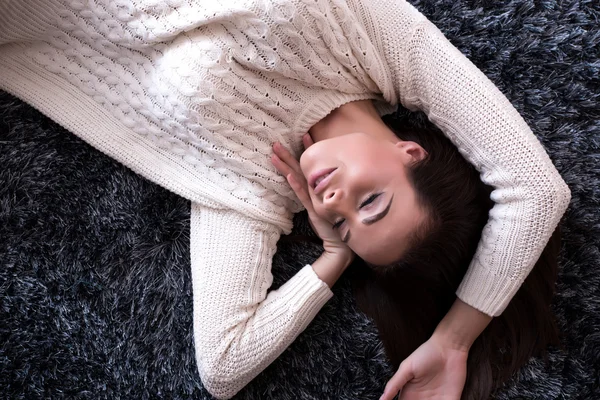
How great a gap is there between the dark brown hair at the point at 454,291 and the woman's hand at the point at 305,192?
8 cm

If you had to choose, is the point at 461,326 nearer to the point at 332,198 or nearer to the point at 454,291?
the point at 454,291

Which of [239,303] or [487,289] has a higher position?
[487,289]

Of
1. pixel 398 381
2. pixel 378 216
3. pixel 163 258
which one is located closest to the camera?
pixel 378 216

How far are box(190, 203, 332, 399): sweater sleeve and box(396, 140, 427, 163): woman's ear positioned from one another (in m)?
0.34

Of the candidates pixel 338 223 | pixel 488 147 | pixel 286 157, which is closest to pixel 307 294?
pixel 338 223

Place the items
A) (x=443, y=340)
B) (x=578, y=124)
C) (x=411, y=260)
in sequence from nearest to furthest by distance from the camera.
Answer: (x=411, y=260) → (x=443, y=340) → (x=578, y=124)

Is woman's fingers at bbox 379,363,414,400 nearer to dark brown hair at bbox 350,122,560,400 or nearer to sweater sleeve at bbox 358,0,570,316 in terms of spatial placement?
dark brown hair at bbox 350,122,560,400

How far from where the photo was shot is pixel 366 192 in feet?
3.27

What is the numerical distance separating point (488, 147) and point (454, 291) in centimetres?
32

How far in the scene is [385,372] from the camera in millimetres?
1247

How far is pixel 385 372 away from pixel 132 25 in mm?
949

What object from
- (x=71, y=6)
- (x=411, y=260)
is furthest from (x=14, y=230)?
(x=411, y=260)

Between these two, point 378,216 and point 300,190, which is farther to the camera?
point 300,190

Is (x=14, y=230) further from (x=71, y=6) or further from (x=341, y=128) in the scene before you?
(x=341, y=128)
